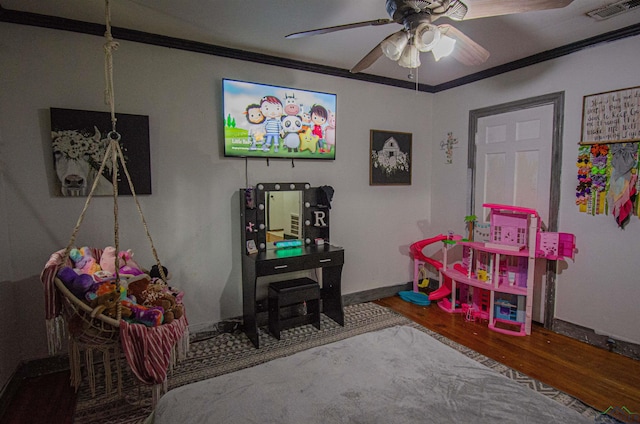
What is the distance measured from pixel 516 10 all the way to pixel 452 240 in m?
2.46

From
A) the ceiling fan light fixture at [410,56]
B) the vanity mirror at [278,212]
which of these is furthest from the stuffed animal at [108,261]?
the ceiling fan light fixture at [410,56]

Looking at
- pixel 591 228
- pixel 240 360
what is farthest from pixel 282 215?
pixel 591 228

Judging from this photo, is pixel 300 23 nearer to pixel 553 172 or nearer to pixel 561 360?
pixel 553 172

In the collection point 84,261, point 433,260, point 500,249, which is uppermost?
point 84,261

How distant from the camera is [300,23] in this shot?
8.45ft

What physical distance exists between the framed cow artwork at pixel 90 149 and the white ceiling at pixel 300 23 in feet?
2.35

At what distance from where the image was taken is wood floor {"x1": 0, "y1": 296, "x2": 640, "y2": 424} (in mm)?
2164

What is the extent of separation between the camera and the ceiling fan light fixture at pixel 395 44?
1.84m

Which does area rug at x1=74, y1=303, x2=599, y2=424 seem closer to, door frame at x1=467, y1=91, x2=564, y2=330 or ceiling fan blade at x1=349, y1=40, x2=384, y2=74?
door frame at x1=467, y1=91, x2=564, y2=330

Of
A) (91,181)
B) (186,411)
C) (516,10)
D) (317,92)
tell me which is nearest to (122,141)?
(91,181)

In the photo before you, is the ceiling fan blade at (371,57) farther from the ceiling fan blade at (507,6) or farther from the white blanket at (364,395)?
the white blanket at (364,395)

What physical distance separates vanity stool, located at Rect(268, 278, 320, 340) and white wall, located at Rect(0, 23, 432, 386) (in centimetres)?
43

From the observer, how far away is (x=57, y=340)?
1.97 metres

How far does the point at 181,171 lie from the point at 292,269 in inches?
51.7
